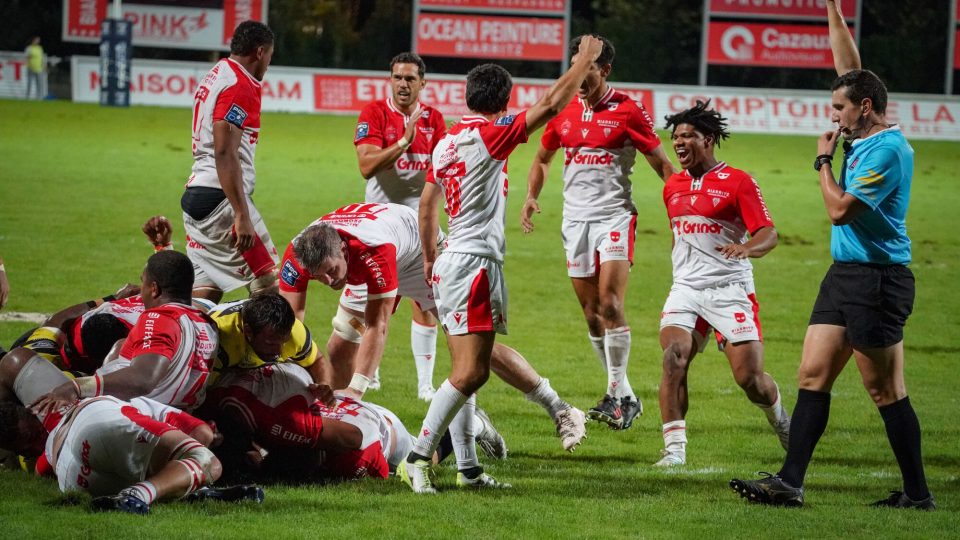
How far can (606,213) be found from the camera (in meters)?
9.43

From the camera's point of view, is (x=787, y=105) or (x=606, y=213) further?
(x=787, y=105)

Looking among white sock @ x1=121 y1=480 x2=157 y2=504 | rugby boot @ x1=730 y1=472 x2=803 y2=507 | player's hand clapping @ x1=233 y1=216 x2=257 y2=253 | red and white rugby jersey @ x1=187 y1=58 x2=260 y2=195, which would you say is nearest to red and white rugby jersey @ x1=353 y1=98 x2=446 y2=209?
red and white rugby jersey @ x1=187 y1=58 x2=260 y2=195

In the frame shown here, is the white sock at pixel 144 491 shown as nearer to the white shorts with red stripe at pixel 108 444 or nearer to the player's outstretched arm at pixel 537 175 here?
the white shorts with red stripe at pixel 108 444

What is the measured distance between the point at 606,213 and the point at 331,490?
371 centimetres

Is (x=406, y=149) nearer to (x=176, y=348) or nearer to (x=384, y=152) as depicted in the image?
(x=384, y=152)

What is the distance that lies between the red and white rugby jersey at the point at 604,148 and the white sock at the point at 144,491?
178 inches

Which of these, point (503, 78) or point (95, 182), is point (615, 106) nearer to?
point (503, 78)

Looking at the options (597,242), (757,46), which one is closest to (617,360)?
(597,242)

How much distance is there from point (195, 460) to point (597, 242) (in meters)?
4.21

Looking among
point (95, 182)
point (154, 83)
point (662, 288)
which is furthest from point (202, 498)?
point (154, 83)

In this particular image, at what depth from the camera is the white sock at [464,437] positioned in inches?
263

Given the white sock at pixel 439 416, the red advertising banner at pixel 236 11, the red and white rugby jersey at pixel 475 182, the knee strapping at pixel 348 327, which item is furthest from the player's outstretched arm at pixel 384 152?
the red advertising banner at pixel 236 11

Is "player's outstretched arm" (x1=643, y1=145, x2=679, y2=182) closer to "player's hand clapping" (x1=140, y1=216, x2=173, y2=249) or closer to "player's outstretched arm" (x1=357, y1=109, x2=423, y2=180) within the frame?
"player's outstretched arm" (x1=357, y1=109, x2=423, y2=180)

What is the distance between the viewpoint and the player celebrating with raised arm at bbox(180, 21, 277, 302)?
27.4 ft
